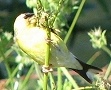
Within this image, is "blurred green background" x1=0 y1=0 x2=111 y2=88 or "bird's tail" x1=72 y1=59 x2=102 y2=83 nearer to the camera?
"bird's tail" x1=72 y1=59 x2=102 y2=83

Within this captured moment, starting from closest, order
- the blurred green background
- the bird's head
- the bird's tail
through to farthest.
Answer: the bird's head
the bird's tail
the blurred green background

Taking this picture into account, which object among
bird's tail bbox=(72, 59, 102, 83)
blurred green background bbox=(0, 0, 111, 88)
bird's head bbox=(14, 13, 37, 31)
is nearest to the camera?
bird's head bbox=(14, 13, 37, 31)

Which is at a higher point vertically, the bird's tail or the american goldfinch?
the american goldfinch

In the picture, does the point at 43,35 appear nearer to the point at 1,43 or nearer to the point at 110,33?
the point at 1,43

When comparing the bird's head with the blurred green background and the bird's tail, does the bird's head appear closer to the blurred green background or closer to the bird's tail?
the bird's tail

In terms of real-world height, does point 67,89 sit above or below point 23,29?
below

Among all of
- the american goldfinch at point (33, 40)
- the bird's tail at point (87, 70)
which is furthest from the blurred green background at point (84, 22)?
the american goldfinch at point (33, 40)

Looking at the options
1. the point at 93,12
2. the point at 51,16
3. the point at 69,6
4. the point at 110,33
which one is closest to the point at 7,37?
the point at 69,6

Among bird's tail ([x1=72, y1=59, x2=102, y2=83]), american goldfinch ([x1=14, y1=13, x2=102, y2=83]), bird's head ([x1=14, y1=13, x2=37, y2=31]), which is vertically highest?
bird's head ([x1=14, y1=13, x2=37, y2=31])

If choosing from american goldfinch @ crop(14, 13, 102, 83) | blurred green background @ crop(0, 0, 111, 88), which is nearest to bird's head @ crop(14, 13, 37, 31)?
american goldfinch @ crop(14, 13, 102, 83)

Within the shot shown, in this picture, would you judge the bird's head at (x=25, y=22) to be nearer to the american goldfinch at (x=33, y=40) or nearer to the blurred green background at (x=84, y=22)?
the american goldfinch at (x=33, y=40)

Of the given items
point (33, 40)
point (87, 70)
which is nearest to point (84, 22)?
point (87, 70)
